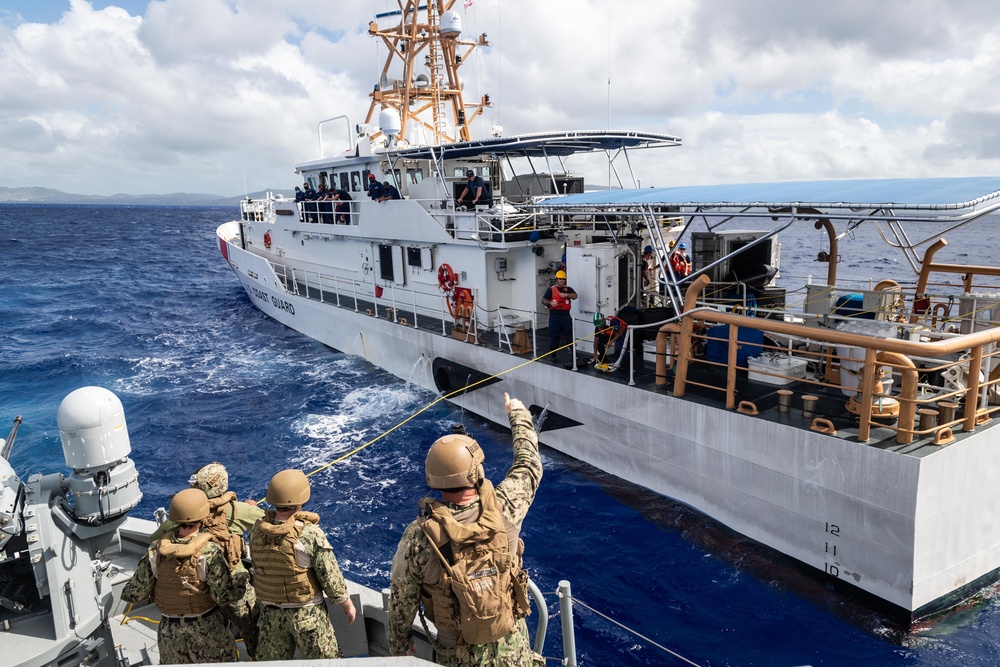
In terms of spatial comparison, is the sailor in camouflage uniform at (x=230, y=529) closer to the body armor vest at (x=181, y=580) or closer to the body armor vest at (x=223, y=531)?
the body armor vest at (x=223, y=531)

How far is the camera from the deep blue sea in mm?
6500

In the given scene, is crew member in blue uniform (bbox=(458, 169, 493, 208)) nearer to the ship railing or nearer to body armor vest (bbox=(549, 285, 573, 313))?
body armor vest (bbox=(549, 285, 573, 313))

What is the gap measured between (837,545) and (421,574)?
5.81 metres

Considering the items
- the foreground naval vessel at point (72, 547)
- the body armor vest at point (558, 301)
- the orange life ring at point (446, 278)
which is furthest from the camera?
the orange life ring at point (446, 278)

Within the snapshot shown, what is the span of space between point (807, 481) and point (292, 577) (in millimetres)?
5755

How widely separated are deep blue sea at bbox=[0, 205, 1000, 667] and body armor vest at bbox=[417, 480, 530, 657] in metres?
3.88

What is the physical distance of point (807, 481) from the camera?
712cm

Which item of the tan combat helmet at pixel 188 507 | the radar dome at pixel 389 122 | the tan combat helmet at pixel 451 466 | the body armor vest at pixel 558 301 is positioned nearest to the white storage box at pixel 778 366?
the body armor vest at pixel 558 301

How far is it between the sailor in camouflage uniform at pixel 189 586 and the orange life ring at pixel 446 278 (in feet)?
32.9

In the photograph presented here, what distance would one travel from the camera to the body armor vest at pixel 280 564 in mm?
3568

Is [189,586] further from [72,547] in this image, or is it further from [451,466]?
[451,466]

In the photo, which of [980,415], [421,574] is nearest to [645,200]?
[980,415]

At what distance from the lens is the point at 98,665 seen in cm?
425

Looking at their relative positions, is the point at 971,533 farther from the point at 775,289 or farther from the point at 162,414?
the point at 162,414
